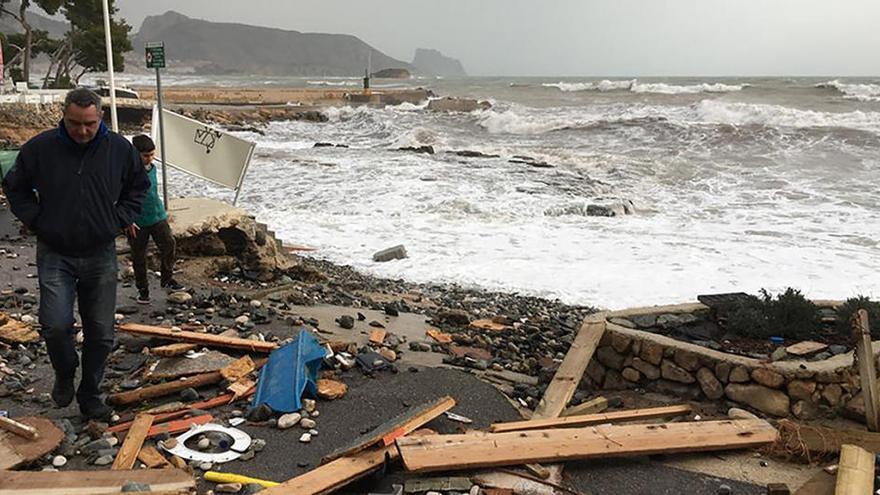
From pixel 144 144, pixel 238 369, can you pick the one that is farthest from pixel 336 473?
pixel 144 144

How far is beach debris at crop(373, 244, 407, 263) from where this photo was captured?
37.8ft

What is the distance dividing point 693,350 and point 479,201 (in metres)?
10.9

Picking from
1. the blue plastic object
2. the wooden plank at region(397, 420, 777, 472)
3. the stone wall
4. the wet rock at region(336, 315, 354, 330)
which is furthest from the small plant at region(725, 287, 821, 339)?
the blue plastic object

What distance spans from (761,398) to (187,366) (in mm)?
4662


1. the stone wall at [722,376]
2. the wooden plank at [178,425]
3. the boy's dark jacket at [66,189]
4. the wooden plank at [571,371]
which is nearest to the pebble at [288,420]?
the wooden plank at [178,425]

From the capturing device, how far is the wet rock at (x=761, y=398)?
17.4 ft

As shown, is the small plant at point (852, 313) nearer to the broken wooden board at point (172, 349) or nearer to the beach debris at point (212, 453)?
the beach debris at point (212, 453)

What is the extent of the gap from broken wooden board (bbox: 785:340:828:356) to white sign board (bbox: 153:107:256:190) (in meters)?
8.19

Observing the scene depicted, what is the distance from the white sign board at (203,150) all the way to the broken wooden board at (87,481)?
7.14 m

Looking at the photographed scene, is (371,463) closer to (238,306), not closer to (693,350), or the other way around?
(693,350)

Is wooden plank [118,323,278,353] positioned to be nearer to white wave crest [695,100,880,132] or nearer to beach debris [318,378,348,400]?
beach debris [318,378,348,400]

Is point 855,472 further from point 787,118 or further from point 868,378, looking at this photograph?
point 787,118

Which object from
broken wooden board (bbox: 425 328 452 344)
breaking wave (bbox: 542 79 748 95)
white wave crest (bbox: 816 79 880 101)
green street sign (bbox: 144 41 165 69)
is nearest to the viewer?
broken wooden board (bbox: 425 328 452 344)

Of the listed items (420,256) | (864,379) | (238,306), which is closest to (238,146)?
(420,256)
